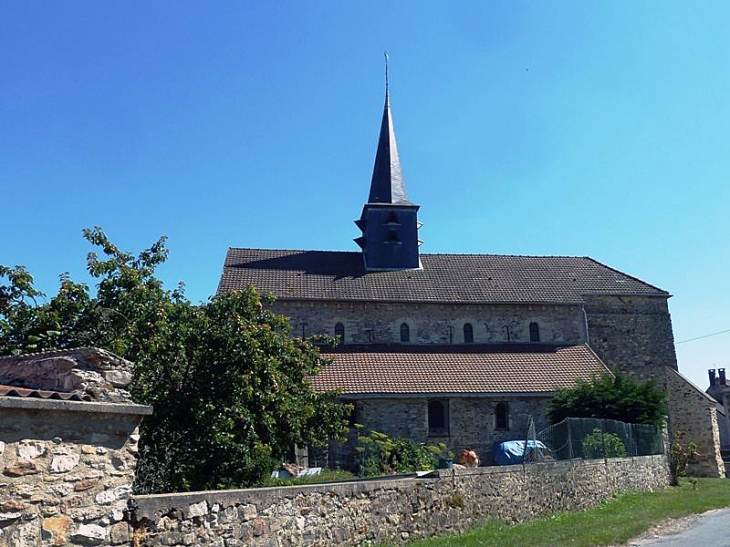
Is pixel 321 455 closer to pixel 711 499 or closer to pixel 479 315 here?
pixel 479 315

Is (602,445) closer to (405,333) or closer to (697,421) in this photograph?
(405,333)

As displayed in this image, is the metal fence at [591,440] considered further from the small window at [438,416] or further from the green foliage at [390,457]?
the small window at [438,416]

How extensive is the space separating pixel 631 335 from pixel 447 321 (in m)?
9.39

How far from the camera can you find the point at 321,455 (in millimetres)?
23000

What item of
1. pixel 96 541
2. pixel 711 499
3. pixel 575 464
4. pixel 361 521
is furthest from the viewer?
pixel 711 499

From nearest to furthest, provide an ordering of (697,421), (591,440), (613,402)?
(591,440), (613,402), (697,421)

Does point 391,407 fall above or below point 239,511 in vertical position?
above

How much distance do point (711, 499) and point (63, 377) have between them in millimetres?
17145

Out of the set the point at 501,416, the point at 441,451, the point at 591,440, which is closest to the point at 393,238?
the point at 501,416

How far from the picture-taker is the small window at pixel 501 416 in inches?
979

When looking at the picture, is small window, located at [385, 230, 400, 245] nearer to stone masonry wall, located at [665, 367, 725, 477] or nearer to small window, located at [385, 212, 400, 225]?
small window, located at [385, 212, 400, 225]

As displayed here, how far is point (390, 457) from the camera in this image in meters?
21.3

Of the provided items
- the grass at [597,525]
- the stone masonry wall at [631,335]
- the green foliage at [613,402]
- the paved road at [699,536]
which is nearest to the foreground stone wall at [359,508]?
the grass at [597,525]

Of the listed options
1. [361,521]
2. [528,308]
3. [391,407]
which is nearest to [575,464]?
[361,521]
